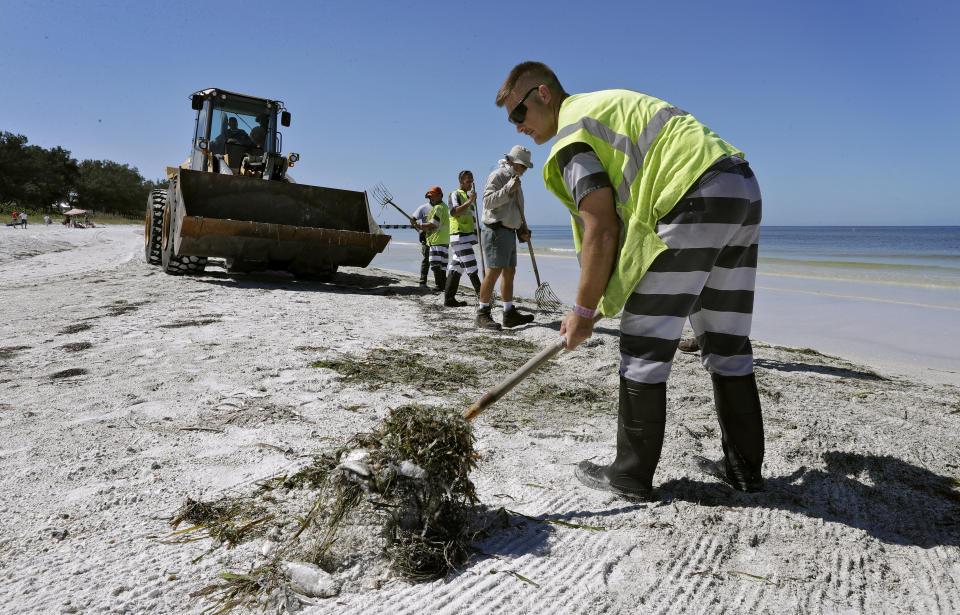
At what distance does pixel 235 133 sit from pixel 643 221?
9931mm

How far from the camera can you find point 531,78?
2.30m

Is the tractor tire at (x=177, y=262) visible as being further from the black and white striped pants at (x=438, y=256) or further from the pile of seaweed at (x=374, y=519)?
the pile of seaweed at (x=374, y=519)

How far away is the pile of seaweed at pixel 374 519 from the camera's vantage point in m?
1.78

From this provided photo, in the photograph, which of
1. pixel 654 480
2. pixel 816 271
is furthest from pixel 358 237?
pixel 816 271

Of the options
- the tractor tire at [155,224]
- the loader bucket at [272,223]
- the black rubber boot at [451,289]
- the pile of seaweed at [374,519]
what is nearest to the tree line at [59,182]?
the tractor tire at [155,224]

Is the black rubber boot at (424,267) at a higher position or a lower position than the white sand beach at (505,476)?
higher

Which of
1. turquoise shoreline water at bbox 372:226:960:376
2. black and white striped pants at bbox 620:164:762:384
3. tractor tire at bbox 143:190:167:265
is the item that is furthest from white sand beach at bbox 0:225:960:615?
tractor tire at bbox 143:190:167:265

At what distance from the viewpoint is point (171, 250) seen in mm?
8766

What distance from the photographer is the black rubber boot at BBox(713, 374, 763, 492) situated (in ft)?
7.74

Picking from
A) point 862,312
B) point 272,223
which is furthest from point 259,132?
point 862,312

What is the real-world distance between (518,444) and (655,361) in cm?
100

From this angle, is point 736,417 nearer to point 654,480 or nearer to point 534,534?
point 654,480

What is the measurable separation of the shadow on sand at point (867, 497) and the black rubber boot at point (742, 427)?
7cm

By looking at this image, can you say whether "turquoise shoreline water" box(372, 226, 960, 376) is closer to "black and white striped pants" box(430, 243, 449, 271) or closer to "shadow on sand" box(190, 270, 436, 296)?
"black and white striped pants" box(430, 243, 449, 271)
